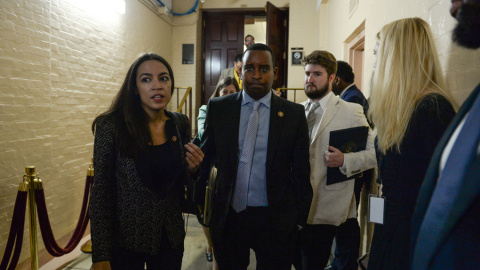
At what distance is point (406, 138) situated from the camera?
3.55ft

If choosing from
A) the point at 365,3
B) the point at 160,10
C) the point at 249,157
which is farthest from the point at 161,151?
the point at 160,10

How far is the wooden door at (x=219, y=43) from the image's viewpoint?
26.4 ft

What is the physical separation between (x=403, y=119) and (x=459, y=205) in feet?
1.87

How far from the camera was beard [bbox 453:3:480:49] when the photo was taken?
2.27ft

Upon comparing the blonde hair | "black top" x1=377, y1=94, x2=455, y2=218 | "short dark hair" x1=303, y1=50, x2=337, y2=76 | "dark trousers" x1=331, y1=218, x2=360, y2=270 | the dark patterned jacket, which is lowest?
"dark trousers" x1=331, y1=218, x2=360, y2=270

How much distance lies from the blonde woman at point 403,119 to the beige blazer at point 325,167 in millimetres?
758

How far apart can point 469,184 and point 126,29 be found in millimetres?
5671

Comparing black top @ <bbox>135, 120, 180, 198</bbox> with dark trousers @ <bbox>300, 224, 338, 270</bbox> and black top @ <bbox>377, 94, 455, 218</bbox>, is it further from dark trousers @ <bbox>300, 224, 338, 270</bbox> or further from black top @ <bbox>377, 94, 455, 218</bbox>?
dark trousers @ <bbox>300, 224, 338, 270</bbox>

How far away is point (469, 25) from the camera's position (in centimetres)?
71

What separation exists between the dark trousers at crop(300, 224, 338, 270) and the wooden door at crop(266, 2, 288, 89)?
5394 millimetres

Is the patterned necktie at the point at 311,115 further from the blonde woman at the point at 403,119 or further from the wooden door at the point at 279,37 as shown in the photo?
the wooden door at the point at 279,37

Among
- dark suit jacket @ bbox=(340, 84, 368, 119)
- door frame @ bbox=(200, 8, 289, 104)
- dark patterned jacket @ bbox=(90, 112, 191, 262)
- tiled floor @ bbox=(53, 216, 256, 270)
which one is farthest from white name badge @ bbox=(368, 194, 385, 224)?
door frame @ bbox=(200, 8, 289, 104)

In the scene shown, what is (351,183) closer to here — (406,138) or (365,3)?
(406,138)

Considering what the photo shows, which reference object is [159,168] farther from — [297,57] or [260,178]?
[297,57]
